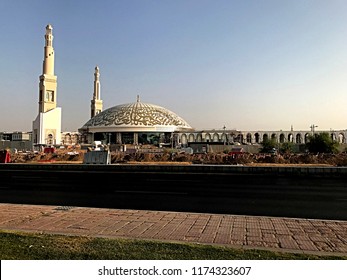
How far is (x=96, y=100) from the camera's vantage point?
106688 mm

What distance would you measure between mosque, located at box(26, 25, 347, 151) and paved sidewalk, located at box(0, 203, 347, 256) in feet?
221

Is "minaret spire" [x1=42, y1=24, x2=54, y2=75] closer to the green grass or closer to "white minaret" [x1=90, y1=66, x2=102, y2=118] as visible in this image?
"white minaret" [x1=90, y1=66, x2=102, y2=118]

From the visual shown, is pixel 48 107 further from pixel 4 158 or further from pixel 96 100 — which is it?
pixel 4 158

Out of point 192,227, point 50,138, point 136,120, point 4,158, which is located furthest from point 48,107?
point 192,227

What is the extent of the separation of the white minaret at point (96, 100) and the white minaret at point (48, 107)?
27.1 meters

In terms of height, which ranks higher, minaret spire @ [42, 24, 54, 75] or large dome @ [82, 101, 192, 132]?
minaret spire @ [42, 24, 54, 75]

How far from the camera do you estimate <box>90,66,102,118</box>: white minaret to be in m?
Answer: 100

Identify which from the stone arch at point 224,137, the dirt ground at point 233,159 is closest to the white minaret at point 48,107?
the stone arch at point 224,137

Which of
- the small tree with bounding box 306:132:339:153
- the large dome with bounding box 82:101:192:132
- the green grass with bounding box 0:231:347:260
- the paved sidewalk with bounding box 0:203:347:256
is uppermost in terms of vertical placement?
the large dome with bounding box 82:101:192:132

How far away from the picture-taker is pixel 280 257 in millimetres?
3934

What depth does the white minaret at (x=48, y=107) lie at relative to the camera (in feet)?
231

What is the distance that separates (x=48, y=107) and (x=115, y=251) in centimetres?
7535

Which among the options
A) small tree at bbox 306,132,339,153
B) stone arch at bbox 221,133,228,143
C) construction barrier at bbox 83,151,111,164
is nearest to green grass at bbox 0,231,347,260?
construction barrier at bbox 83,151,111,164

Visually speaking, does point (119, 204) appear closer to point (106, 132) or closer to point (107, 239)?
point (107, 239)
